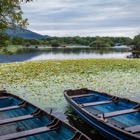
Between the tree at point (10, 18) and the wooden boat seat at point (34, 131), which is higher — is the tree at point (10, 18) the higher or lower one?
the higher one

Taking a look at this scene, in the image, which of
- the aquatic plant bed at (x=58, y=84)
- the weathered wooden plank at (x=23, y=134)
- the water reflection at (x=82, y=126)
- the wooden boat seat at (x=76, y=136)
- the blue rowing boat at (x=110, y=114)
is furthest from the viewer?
the aquatic plant bed at (x=58, y=84)

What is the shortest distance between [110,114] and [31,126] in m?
2.36

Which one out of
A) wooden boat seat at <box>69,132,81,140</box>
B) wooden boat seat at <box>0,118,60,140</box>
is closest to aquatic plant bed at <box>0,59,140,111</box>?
wooden boat seat at <box>0,118,60,140</box>

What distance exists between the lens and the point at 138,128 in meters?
6.34

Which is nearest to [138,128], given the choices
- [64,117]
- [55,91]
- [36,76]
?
[64,117]

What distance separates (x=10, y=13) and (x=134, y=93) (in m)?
7.28

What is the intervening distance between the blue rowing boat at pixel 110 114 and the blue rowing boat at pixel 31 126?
112cm

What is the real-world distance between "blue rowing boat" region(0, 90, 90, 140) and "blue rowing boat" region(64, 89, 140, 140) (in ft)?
3.68

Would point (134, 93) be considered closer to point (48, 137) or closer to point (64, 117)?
point (64, 117)

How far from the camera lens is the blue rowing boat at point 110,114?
243 inches

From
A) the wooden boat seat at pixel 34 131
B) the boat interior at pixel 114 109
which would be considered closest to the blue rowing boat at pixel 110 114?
the boat interior at pixel 114 109

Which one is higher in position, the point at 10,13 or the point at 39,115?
the point at 10,13

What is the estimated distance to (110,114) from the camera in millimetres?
7602

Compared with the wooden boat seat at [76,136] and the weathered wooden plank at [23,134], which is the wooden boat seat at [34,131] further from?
the wooden boat seat at [76,136]
